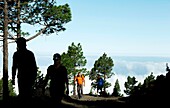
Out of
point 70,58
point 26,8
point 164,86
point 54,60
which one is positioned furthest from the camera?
point 70,58

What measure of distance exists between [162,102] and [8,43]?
17.7m

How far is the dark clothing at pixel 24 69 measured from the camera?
1030 cm

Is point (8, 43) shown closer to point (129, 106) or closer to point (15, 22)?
point (15, 22)

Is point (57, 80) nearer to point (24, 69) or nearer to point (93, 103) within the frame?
point (24, 69)

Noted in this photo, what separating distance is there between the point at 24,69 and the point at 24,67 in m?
0.05

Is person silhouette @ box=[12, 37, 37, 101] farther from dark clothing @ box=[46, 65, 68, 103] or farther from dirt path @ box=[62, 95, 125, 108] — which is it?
dirt path @ box=[62, 95, 125, 108]

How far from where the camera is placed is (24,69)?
10352mm

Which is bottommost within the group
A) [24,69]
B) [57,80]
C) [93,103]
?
[93,103]

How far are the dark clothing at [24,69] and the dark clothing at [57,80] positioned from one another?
0.63 m

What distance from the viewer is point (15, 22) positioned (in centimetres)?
3058

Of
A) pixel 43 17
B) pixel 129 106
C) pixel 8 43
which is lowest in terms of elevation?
pixel 129 106

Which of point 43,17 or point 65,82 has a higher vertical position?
point 43,17

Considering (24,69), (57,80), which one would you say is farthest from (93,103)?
(24,69)

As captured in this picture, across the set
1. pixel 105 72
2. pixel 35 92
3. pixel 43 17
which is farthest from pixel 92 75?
pixel 35 92
